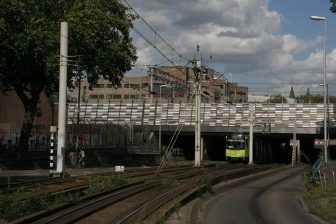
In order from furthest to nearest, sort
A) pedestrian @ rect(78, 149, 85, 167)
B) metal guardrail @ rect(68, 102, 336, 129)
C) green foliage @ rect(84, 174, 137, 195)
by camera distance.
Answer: metal guardrail @ rect(68, 102, 336, 129), pedestrian @ rect(78, 149, 85, 167), green foliage @ rect(84, 174, 137, 195)

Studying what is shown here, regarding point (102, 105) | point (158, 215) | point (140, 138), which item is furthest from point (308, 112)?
point (158, 215)

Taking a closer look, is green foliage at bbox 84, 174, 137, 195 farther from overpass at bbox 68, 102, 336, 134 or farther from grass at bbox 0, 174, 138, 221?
overpass at bbox 68, 102, 336, 134

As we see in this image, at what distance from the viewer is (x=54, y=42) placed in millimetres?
34094

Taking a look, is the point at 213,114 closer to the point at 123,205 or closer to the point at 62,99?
the point at 62,99

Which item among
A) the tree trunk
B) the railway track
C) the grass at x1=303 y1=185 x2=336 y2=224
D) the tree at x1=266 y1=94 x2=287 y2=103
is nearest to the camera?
the railway track

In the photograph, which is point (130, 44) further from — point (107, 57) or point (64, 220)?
point (64, 220)

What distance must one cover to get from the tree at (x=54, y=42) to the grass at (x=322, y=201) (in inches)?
687

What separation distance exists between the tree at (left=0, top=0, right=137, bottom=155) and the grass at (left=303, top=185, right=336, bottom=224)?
17454 mm

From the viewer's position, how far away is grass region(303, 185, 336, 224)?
57.3 ft

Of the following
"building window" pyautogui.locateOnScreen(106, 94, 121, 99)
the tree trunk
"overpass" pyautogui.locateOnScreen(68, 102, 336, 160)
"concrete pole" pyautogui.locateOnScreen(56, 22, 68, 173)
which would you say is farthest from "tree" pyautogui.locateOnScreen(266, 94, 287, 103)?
"concrete pole" pyautogui.locateOnScreen(56, 22, 68, 173)

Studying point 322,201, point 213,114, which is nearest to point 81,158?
point 322,201

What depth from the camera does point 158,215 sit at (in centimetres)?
1541

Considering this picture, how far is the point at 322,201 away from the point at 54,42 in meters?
19.8

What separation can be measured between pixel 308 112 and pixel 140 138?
25762 millimetres
